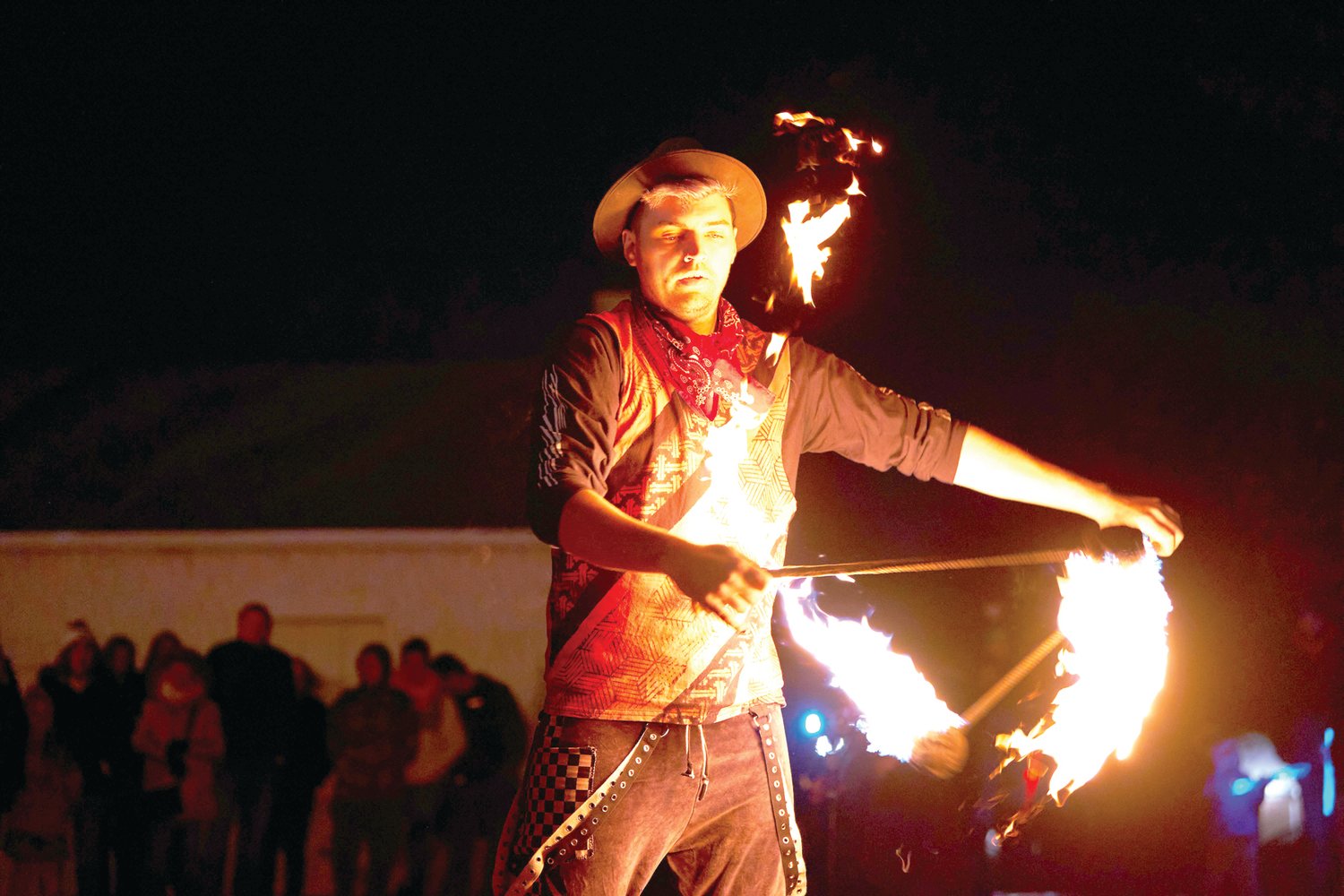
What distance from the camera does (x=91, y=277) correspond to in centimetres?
902

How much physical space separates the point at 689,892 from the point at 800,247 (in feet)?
5.59

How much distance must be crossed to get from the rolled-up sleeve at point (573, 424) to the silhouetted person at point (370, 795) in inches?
211

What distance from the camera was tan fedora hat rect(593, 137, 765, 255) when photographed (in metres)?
2.83

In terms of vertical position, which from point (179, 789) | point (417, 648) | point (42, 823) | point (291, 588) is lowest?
point (42, 823)

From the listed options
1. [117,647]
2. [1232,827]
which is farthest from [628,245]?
[117,647]

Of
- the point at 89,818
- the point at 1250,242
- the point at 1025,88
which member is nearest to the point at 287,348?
the point at 89,818

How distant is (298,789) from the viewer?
24.5 feet

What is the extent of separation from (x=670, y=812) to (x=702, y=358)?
3.21 feet

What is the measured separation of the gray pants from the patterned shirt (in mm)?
53

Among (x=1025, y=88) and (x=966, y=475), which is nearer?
(x=966, y=475)

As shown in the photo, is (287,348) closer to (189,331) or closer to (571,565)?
(189,331)

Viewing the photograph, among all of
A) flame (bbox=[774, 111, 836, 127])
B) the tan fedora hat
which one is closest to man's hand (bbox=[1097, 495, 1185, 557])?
the tan fedora hat

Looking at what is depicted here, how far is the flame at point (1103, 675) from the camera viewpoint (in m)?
3.00

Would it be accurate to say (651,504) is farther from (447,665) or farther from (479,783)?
(447,665)
